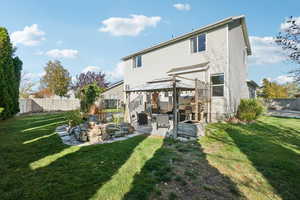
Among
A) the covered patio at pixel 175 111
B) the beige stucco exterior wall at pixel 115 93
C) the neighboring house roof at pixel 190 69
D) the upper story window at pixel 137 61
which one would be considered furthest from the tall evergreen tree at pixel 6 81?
the neighboring house roof at pixel 190 69

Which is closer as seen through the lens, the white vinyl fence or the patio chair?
the patio chair

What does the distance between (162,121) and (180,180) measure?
3.86 meters

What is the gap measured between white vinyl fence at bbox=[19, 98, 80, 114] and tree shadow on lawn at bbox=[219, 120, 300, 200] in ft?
56.9

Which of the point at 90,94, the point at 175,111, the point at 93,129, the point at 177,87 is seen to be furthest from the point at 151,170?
the point at 90,94

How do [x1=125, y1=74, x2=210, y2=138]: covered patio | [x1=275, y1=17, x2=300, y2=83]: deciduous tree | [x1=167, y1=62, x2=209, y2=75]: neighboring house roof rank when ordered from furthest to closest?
[x1=167, y1=62, x2=209, y2=75]: neighboring house roof
[x1=125, y1=74, x2=210, y2=138]: covered patio
[x1=275, y1=17, x2=300, y2=83]: deciduous tree

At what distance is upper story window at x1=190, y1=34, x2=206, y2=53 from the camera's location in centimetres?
1063

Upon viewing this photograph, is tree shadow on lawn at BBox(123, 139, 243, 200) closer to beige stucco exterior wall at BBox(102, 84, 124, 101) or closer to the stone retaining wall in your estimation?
beige stucco exterior wall at BBox(102, 84, 124, 101)

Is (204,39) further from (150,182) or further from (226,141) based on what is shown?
(150,182)

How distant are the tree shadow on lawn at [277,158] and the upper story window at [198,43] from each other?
22.3 feet

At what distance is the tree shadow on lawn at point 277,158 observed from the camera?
289 cm

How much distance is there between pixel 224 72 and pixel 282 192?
804 centimetres

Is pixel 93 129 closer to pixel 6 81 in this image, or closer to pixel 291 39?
pixel 291 39

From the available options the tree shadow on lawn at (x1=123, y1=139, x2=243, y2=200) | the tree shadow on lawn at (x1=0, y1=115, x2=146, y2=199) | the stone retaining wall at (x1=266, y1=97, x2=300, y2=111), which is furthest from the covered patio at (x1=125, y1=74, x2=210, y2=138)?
the stone retaining wall at (x1=266, y1=97, x2=300, y2=111)

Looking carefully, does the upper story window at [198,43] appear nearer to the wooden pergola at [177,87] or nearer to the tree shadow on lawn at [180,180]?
the wooden pergola at [177,87]
